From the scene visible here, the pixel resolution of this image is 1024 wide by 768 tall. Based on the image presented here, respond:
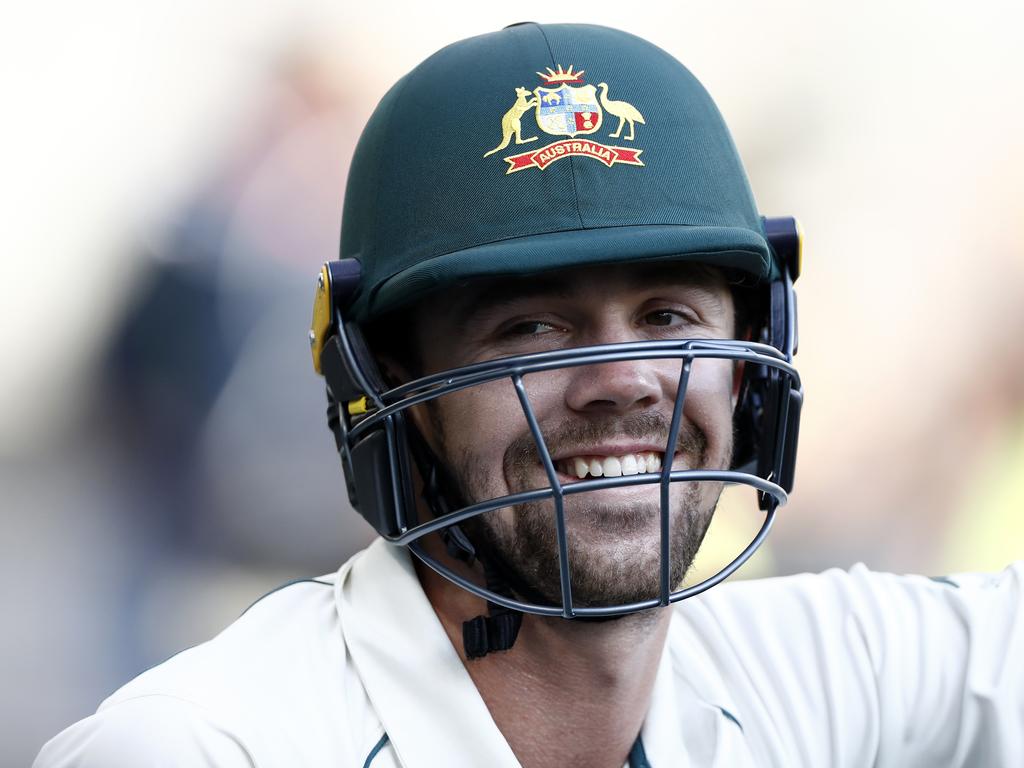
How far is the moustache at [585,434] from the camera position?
4.28 ft

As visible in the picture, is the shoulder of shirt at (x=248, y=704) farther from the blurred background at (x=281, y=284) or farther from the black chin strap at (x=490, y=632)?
the blurred background at (x=281, y=284)

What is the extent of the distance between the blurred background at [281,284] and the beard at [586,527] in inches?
38.3

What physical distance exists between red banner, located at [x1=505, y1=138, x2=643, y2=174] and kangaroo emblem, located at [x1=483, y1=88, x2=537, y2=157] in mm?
21

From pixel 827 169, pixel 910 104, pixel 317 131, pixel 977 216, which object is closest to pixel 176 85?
pixel 317 131

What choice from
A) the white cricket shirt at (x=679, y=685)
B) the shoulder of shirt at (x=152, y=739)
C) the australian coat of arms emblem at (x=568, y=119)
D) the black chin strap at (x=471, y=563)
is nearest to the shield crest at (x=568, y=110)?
the australian coat of arms emblem at (x=568, y=119)

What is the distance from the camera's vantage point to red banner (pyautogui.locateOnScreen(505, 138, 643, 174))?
131cm

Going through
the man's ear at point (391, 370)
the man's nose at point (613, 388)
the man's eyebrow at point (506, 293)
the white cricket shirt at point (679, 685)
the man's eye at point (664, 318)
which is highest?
the man's eyebrow at point (506, 293)

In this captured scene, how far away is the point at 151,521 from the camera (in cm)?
214

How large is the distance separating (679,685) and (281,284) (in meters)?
1.15

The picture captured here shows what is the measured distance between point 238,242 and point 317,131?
0.94 feet

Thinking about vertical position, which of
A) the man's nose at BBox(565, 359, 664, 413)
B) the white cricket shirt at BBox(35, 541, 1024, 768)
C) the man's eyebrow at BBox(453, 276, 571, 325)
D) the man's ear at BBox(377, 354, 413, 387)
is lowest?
the white cricket shirt at BBox(35, 541, 1024, 768)

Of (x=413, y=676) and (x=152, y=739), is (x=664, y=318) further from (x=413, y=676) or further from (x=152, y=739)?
(x=152, y=739)

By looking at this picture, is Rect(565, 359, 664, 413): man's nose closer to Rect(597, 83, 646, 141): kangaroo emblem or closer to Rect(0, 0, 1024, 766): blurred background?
Rect(597, 83, 646, 141): kangaroo emblem

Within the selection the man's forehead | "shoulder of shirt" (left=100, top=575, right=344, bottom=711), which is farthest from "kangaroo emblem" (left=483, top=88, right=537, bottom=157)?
"shoulder of shirt" (left=100, top=575, right=344, bottom=711)
